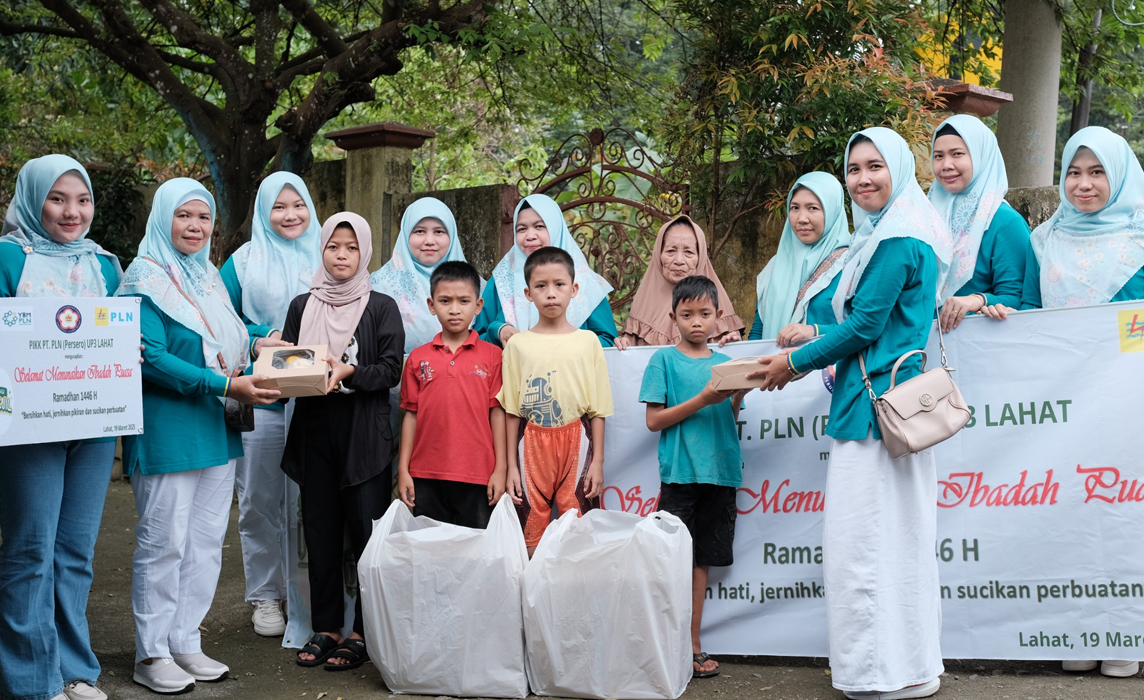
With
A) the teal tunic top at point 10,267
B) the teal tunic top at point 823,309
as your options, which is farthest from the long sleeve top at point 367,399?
the teal tunic top at point 823,309

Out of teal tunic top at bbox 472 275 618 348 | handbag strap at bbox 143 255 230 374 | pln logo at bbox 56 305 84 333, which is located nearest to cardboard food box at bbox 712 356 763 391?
teal tunic top at bbox 472 275 618 348

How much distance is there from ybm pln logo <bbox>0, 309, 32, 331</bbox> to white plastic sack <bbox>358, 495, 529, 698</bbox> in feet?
4.42

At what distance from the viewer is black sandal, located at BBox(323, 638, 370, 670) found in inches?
156

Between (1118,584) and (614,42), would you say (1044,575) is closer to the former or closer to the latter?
(1118,584)

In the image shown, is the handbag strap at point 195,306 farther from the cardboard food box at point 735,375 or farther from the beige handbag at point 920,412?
the beige handbag at point 920,412

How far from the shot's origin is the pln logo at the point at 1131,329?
3549 mm

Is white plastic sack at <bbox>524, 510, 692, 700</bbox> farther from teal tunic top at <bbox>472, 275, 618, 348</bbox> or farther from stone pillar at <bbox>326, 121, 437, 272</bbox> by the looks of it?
stone pillar at <bbox>326, 121, 437, 272</bbox>

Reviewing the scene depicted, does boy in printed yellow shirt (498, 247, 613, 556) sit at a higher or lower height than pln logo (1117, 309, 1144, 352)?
lower

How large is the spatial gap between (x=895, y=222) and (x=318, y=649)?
2.76 metres

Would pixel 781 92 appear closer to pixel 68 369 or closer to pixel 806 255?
pixel 806 255

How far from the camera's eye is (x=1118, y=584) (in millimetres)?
3547

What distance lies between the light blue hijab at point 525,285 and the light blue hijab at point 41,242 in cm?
168

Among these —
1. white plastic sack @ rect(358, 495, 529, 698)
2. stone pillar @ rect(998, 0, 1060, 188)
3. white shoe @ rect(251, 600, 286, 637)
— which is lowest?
white shoe @ rect(251, 600, 286, 637)

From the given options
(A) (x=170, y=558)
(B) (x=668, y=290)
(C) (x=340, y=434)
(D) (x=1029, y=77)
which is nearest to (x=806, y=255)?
(B) (x=668, y=290)
